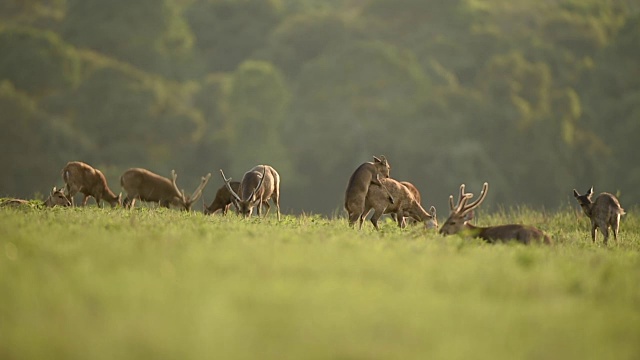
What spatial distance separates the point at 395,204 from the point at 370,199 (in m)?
0.66

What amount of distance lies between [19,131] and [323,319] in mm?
32629

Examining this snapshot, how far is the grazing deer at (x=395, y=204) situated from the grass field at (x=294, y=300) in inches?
195

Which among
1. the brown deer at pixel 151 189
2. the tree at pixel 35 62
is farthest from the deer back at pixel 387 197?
the tree at pixel 35 62

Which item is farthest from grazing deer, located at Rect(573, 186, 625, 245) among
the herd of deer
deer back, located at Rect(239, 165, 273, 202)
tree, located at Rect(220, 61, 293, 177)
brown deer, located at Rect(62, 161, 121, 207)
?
tree, located at Rect(220, 61, 293, 177)

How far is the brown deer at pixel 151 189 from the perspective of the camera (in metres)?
20.7

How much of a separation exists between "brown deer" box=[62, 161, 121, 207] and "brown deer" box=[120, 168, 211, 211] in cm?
83

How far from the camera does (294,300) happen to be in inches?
255

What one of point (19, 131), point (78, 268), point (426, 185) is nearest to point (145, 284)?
point (78, 268)

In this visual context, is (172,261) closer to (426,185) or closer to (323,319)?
(323,319)

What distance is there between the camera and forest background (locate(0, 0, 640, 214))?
3875cm

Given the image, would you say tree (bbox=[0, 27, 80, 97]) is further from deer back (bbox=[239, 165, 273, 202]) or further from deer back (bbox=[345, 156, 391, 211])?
deer back (bbox=[345, 156, 391, 211])

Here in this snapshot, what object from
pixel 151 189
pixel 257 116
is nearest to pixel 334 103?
pixel 257 116

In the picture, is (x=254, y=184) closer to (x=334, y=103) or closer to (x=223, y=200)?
(x=223, y=200)

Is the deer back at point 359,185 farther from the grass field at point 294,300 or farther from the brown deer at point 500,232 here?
the grass field at point 294,300
